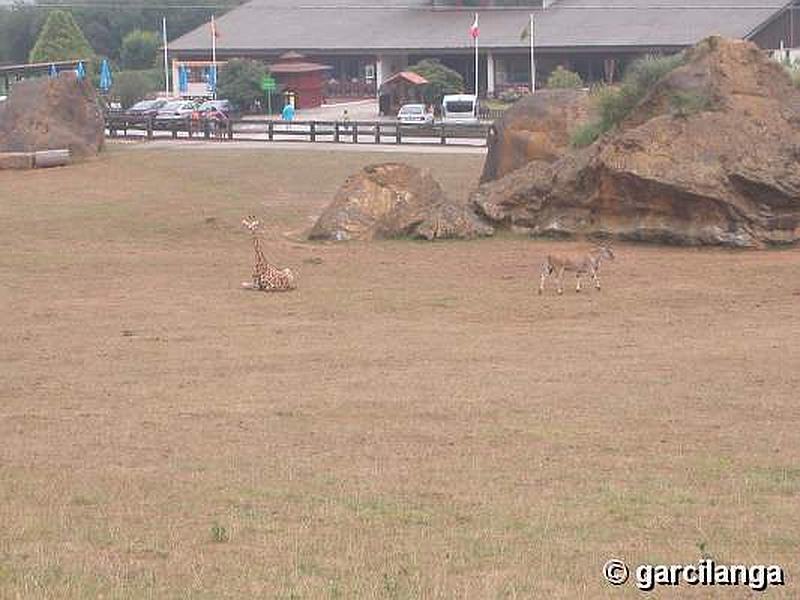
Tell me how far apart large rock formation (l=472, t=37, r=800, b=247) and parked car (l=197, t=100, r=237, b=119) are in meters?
39.3

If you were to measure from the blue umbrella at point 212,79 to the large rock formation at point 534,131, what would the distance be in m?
48.7

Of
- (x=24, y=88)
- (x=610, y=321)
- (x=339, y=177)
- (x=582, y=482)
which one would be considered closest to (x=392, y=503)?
(x=582, y=482)

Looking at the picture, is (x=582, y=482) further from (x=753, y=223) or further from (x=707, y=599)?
(x=753, y=223)

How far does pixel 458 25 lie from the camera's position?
95.4 m

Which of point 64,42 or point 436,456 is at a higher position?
point 64,42

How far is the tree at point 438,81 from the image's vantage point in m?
85.2

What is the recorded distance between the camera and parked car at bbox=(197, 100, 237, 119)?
71.3 m

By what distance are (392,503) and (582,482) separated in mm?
1568

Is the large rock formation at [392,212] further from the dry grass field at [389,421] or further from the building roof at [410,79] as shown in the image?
the building roof at [410,79]

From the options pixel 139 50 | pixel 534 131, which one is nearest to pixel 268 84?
pixel 139 50

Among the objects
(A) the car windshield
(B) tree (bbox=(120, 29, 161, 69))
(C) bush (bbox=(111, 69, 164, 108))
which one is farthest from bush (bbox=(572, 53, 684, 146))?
(B) tree (bbox=(120, 29, 161, 69))

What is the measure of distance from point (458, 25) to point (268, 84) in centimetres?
1745

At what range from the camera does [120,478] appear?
1133 centimetres

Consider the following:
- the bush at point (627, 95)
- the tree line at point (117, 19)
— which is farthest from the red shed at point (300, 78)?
the bush at point (627, 95)
